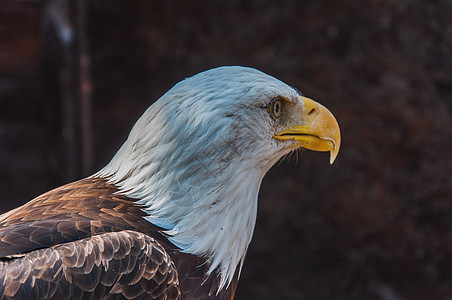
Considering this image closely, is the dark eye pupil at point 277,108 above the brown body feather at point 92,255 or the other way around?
above

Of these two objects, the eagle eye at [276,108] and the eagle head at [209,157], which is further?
the eagle eye at [276,108]

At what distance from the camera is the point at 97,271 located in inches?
77.9

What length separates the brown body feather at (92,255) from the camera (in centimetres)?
192

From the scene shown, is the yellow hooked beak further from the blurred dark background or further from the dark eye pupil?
the blurred dark background

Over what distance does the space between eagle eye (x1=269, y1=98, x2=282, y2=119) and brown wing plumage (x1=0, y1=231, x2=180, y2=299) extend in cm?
75

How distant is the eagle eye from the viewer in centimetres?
245

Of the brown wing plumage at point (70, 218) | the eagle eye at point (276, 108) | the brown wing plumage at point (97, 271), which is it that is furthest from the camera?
the eagle eye at point (276, 108)

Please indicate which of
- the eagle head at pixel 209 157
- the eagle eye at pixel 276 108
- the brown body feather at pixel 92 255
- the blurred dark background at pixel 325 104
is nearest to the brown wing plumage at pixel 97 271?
the brown body feather at pixel 92 255

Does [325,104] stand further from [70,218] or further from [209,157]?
[70,218]

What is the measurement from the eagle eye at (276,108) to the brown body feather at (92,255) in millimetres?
689

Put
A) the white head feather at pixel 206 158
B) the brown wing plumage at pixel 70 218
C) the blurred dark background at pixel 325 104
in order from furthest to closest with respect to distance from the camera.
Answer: the blurred dark background at pixel 325 104 < the white head feather at pixel 206 158 < the brown wing plumage at pixel 70 218

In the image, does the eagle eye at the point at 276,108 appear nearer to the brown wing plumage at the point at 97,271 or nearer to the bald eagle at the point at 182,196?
the bald eagle at the point at 182,196

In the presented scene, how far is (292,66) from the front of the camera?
503cm

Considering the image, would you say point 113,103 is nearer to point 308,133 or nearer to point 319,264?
point 319,264
